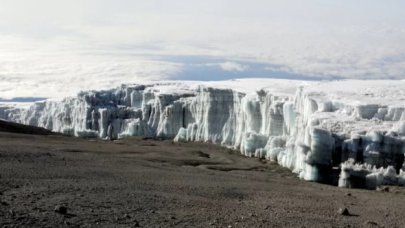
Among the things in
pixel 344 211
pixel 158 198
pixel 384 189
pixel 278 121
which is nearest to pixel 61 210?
pixel 158 198

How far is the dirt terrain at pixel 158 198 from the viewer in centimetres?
1442

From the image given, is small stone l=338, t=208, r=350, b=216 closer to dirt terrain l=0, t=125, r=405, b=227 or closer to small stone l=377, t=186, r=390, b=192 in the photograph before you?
dirt terrain l=0, t=125, r=405, b=227

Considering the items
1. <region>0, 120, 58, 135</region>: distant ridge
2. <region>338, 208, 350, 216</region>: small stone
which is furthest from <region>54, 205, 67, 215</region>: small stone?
<region>0, 120, 58, 135</region>: distant ridge

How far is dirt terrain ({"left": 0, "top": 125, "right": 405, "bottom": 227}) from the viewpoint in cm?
1442

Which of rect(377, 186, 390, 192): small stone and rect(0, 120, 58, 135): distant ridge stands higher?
rect(0, 120, 58, 135): distant ridge

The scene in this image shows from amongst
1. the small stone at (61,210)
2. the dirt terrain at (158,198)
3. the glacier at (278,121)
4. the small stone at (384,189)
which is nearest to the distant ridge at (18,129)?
the glacier at (278,121)

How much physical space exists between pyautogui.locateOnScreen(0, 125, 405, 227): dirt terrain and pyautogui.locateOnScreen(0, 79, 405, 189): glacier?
2.01m

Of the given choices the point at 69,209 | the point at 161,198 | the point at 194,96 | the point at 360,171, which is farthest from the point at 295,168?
the point at 194,96

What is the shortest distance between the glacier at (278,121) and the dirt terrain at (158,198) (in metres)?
2.01

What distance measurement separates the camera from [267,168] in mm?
31906

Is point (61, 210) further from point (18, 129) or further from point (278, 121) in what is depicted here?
point (18, 129)

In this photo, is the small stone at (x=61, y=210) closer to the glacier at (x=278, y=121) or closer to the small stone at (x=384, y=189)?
the small stone at (x=384, y=189)

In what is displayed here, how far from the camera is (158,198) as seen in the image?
17.4 m

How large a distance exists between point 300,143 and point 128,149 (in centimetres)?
1318
